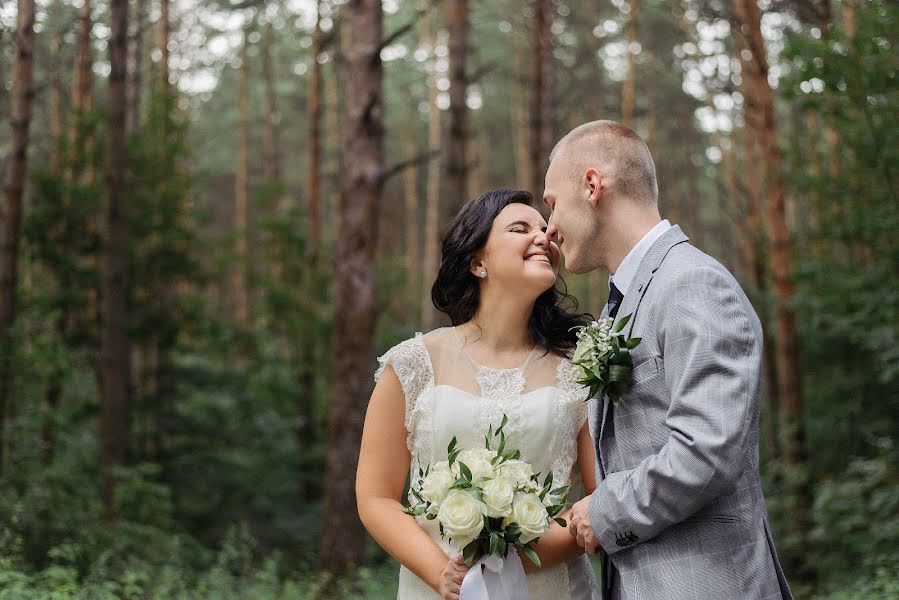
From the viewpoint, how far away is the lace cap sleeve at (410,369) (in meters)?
3.37

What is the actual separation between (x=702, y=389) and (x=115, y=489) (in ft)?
28.4

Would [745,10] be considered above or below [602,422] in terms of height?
above

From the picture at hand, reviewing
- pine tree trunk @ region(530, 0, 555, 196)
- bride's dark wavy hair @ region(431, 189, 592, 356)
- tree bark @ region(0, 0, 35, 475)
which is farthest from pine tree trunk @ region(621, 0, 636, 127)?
bride's dark wavy hair @ region(431, 189, 592, 356)

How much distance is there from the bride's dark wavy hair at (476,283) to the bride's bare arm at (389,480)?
1.50 ft

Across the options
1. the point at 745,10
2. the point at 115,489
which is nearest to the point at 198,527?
the point at 115,489

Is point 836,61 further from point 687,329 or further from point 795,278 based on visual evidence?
point 687,329

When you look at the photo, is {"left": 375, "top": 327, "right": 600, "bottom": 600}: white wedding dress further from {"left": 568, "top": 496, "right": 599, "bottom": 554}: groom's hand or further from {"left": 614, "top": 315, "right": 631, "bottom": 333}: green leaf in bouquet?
{"left": 614, "top": 315, "right": 631, "bottom": 333}: green leaf in bouquet

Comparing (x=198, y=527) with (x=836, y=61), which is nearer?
(x=836, y=61)

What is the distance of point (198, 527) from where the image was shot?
12.1 metres

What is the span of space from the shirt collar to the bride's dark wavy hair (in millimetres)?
791

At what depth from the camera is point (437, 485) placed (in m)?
2.79

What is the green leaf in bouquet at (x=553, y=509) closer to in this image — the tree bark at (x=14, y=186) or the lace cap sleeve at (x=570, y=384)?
the lace cap sleeve at (x=570, y=384)

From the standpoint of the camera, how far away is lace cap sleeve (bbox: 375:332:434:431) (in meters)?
3.37

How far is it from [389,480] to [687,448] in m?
1.35
